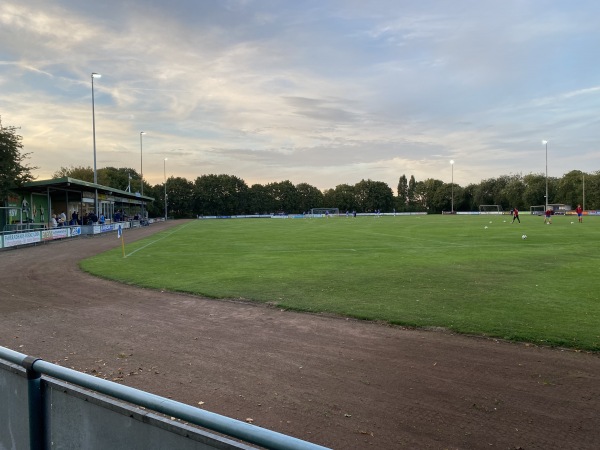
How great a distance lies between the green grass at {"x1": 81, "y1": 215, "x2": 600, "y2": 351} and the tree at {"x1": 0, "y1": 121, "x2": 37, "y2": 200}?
640 inches

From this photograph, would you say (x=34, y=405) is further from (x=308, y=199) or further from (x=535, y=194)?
(x=308, y=199)

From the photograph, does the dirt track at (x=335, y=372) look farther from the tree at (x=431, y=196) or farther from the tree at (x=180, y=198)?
the tree at (x=431, y=196)

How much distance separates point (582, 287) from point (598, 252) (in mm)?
10789

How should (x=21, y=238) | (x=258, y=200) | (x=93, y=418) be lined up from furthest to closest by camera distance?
(x=258, y=200), (x=21, y=238), (x=93, y=418)

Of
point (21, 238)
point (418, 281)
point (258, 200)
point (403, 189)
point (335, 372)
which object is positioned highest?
point (403, 189)

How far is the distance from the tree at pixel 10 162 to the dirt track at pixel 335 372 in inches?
1092

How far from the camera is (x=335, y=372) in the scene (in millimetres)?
6438

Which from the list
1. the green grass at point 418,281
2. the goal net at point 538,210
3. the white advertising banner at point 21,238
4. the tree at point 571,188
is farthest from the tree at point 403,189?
the white advertising banner at point 21,238

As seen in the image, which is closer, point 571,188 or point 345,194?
point 571,188

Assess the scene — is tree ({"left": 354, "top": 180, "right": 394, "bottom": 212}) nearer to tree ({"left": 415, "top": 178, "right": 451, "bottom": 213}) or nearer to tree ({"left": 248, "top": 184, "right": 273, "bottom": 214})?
tree ({"left": 415, "top": 178, "right": 451, "bottom": 213})

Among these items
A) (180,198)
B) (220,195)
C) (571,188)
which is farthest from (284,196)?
(571,188)

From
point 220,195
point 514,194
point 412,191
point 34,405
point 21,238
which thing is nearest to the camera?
point 34,405

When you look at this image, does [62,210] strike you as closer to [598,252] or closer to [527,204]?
[598,252]

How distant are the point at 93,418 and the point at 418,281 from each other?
1208 cm
